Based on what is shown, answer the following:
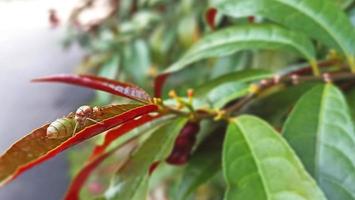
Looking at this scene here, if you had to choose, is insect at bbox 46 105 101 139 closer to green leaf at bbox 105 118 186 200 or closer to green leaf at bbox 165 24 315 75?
green leaf at bbox 105 118 186 200

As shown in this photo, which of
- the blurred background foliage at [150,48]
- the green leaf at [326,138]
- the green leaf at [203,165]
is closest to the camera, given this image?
the green leaf at [326,138]

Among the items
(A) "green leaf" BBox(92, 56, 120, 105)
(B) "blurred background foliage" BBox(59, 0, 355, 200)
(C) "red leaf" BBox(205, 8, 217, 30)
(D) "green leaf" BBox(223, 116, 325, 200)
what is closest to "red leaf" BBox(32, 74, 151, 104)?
(D) "green leaf" BBox(223, 116, 325, 200)

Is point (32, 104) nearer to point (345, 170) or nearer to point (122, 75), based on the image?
point (122, 75)

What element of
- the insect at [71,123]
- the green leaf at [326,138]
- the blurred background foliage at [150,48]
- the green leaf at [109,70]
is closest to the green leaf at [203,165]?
the green leaf at [326,138]

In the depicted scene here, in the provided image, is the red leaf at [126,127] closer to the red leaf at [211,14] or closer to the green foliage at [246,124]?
the green foliage at [246,124]

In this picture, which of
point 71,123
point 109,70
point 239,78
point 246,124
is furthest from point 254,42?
point 109,70

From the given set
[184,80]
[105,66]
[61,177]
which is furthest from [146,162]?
[61,177]
